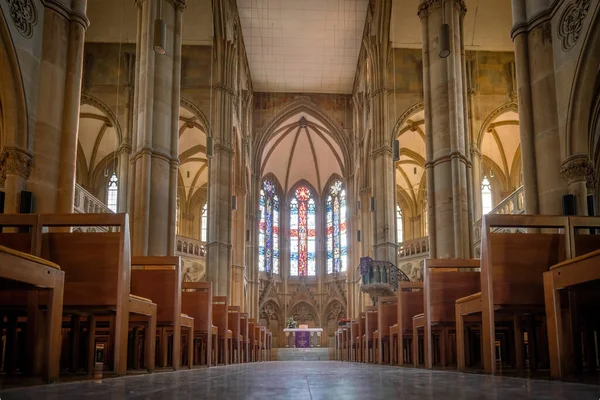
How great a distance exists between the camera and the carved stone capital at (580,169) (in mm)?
7645

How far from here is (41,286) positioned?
3609mm

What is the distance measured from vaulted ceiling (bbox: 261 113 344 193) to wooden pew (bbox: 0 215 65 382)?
94.1 ft

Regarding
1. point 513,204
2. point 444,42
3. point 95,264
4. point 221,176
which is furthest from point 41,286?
point 221,176

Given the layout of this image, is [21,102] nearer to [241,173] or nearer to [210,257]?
[210,257]

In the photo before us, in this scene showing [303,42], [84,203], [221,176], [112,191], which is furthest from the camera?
[112,191]

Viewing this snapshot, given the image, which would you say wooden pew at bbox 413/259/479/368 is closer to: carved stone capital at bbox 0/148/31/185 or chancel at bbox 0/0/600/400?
chancel at bbox 0/0/600/400

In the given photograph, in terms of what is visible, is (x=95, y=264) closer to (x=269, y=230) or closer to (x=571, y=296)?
(x=571, y=296)

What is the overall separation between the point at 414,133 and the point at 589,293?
2387cm

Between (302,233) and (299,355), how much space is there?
34.2ft

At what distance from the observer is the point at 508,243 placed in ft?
16.0

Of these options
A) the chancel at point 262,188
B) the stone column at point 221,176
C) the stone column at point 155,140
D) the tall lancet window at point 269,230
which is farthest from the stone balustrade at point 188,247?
the stone column at point 155,140

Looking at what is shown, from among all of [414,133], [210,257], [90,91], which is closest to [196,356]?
[210,257]

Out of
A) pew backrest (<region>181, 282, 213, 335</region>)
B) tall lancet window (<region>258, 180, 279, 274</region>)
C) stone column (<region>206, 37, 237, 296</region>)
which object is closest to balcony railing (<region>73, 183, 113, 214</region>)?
stone column (<region>206, 37, 237, 296</region>)

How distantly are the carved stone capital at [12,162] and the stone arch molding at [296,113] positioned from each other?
78.0 ft
